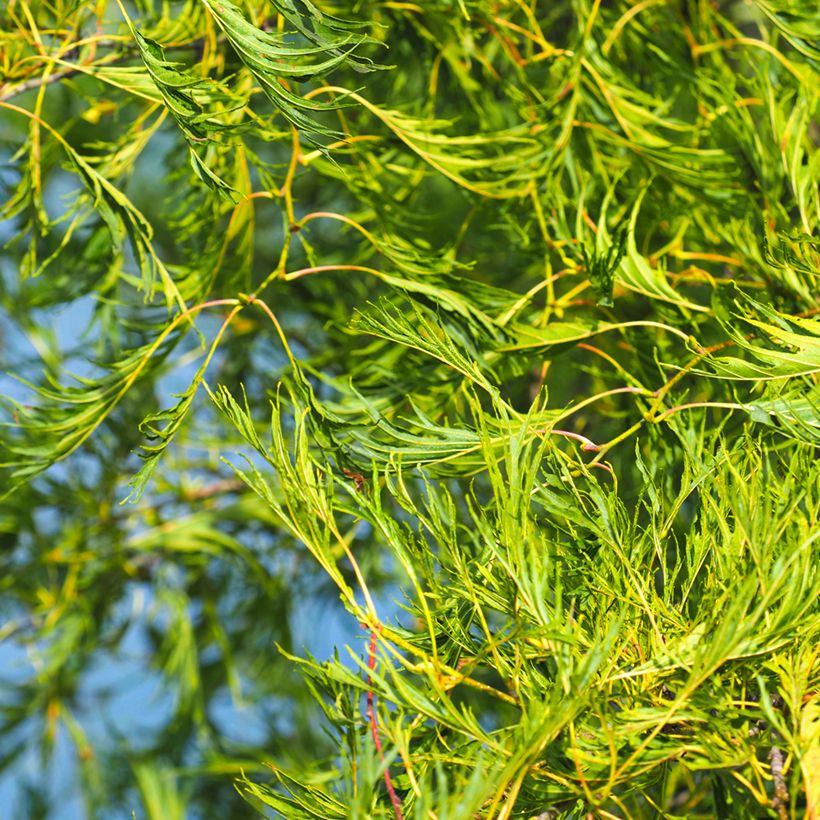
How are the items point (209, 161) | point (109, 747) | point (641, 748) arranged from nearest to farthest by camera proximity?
point (641, 748), point (209, 161), point (109, 747)

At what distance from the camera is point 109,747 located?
3.00ft

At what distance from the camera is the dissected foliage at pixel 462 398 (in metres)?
0.24

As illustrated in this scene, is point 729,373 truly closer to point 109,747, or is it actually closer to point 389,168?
point 389,168

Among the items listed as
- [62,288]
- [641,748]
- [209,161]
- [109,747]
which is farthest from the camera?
[109,747]

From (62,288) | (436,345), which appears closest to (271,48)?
(436,345)

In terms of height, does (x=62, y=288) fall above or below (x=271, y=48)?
below

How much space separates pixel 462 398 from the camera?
0.39m

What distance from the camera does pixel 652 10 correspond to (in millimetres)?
473

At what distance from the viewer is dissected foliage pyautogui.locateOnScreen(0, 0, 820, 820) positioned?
0.24m

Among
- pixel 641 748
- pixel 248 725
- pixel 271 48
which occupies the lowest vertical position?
pixel 248 725

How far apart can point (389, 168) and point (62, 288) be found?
0.15 metres

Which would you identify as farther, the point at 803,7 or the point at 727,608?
the point at 803,7

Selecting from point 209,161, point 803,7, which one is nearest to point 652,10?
point 803,7

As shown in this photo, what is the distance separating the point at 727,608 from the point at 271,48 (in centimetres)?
17
